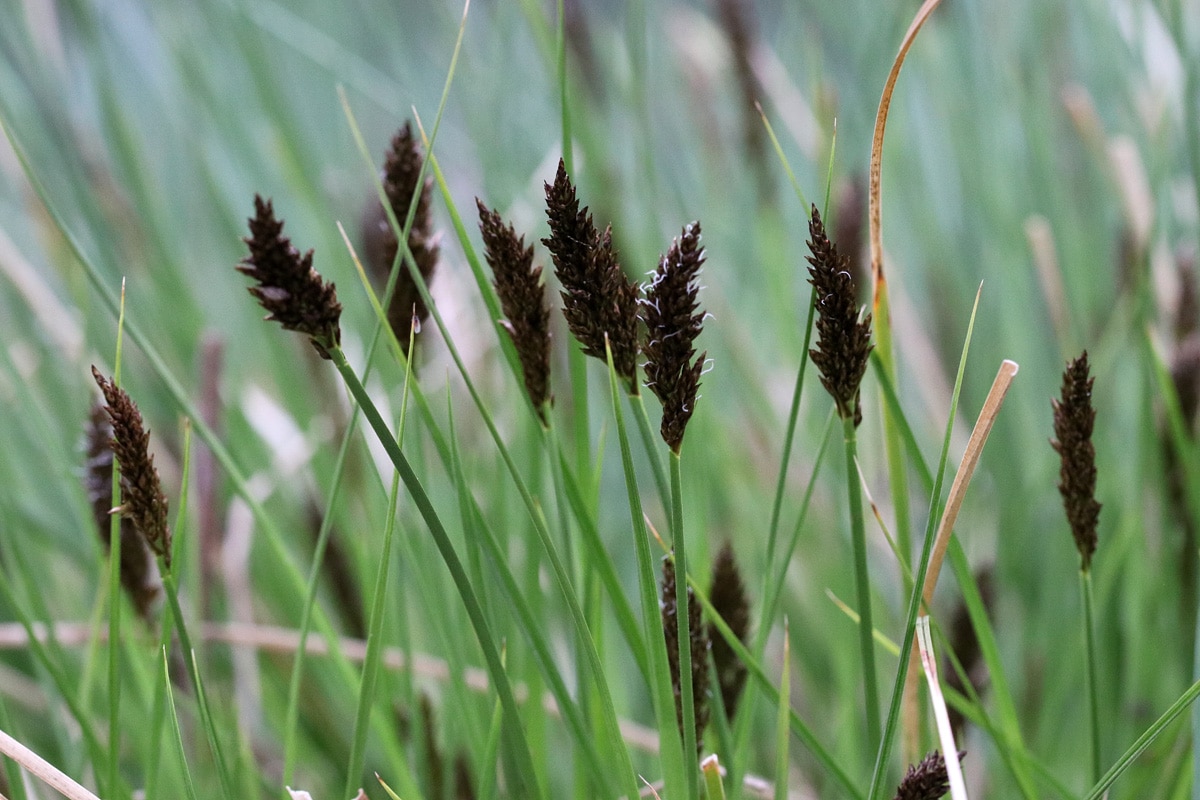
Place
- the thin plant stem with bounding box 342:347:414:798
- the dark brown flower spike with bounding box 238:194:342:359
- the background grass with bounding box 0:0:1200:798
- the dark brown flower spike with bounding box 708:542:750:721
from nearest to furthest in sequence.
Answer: the dark brown flower spike with bounding box 238:194:342:359 → the thin plant stem with bounding box 342:347:414:798 → the dark brown flower spike with bounding box 708:542:750:721 → the background grass with bounding box 0:0:1200:798

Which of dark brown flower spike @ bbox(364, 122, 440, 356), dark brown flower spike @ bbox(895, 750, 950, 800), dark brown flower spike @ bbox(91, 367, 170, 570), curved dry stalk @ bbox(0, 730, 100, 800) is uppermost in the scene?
dark brown flower spike @ bbox(364, 122, 440, 356)

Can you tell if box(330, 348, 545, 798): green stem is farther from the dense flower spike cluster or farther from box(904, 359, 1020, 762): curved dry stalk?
box(904, 359, 1020, 762): curved dry stalk

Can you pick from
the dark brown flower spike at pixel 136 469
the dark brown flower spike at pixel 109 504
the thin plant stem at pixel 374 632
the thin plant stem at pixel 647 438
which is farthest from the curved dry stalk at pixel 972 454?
the dark brown flower spike at pixel 109 504

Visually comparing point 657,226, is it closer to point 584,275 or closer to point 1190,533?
point 1190,533

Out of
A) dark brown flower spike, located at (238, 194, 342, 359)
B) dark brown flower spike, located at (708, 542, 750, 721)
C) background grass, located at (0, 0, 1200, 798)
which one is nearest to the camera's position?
dark brown flower spike, located at (238, 194, 342, 359)

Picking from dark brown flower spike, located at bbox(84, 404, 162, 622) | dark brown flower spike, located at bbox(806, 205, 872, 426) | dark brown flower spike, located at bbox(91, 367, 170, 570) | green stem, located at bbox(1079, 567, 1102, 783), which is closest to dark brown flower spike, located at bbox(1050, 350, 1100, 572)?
green stem, located at bbox(1079, 567, 1102, 783)

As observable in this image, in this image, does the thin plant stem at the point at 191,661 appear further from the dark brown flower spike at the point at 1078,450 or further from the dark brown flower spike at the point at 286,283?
the dark brown flower spike at the point at 1078,450

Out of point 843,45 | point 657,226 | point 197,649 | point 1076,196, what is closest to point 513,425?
point 657,226
